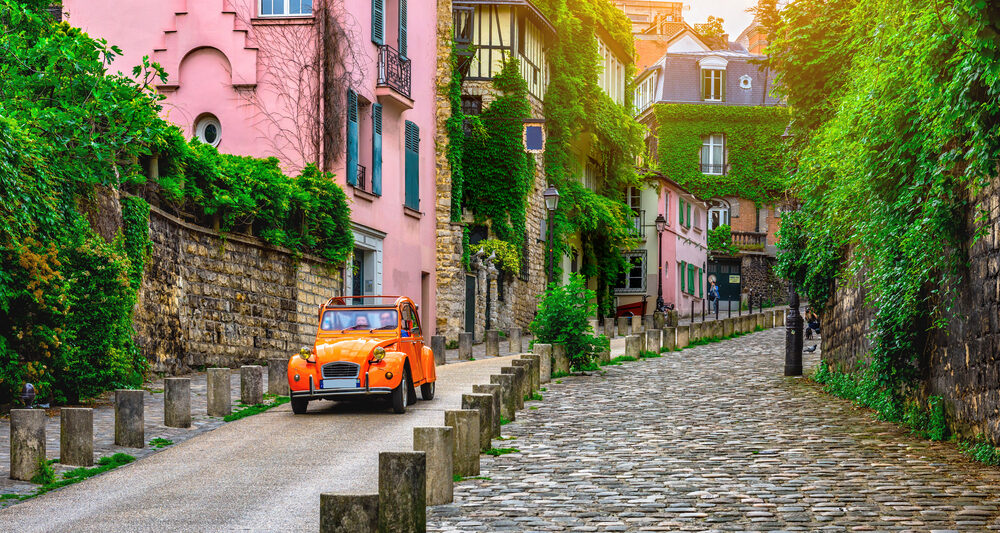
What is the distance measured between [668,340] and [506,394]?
15.0m

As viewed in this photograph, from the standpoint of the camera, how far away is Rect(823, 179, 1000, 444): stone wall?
34.9 ft

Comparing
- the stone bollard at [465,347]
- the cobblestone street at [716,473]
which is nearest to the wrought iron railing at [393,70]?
the stone bollard at [465,347]

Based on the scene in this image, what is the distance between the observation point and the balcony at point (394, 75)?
28.6 meters

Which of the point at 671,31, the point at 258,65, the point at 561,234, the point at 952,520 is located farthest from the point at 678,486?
the point at 671,31

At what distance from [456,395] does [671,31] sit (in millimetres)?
67155

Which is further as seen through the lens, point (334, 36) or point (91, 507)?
point (334, 36)

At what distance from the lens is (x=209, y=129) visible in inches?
1027

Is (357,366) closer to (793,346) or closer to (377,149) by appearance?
(793,346)

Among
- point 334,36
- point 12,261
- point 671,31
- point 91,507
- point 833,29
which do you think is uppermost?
point 671,31

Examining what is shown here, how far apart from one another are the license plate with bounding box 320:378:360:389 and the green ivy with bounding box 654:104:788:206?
47169 mm

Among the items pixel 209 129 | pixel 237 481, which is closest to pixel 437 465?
pixel 237 481

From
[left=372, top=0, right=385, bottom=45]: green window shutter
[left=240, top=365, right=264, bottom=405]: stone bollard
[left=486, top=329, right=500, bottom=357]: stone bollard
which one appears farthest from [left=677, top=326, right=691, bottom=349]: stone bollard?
[left=240, top=365, right=264, bottom=405]: stone bollard

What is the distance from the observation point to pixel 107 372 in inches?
597

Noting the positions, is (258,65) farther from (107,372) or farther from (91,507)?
(91,507)
